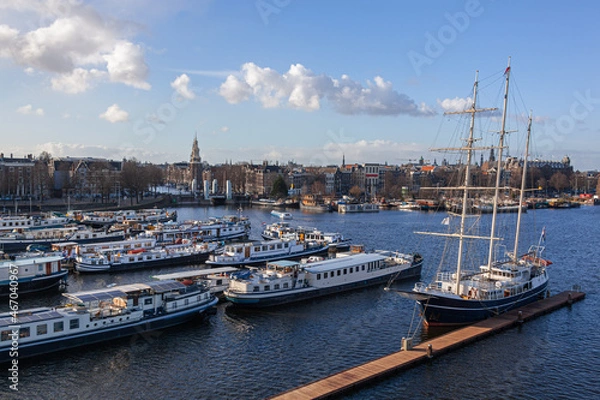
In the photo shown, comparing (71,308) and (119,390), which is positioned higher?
(71,308)

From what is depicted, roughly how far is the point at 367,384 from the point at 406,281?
20593mm

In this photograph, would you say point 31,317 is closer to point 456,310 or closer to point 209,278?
point 209,278

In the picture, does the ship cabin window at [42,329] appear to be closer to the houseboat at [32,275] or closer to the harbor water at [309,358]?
the harbor water at [309,358]

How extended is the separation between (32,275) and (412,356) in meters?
26.5

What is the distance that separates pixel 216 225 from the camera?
65.0 m

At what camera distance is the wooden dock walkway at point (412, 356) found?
791 inches

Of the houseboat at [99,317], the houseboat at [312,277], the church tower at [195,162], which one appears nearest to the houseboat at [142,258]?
the houseboat at [312,277]

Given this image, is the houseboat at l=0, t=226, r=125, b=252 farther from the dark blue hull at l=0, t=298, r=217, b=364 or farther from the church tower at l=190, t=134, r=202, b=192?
the church tower at l=190, t=134, r=202, b=192

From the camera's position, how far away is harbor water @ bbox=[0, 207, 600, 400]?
21.3 m

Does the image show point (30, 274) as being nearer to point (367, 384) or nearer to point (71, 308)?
point (71, 308)

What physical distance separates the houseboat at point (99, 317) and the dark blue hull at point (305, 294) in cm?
220

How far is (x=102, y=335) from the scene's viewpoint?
84.0 ft

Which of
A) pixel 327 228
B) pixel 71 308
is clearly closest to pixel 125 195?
pixel 327 228

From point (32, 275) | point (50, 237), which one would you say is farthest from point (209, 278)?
point (50, 237)
